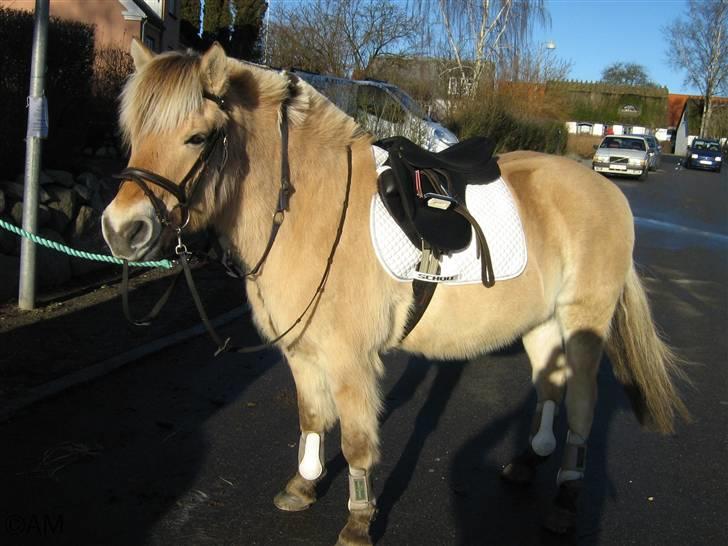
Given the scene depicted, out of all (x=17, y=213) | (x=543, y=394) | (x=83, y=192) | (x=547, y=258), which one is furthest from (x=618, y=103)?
(x=547, y=258)

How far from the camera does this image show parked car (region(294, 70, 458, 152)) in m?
11.4

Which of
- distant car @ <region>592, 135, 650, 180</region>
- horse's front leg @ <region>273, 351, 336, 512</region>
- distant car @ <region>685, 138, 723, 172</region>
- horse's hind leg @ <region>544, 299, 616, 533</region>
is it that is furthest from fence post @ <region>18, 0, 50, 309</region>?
distant car @ <region>685, 138, 723, 172</region>

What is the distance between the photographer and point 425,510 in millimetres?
3469

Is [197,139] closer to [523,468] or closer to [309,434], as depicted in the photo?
[309,434]

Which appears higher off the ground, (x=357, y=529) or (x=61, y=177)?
(x=61, y=177)

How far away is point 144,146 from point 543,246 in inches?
84.9

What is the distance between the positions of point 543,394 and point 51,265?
5165 millimetres

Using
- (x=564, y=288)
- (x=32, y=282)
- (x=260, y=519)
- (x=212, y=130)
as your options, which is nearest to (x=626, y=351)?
(x=564, y=288)

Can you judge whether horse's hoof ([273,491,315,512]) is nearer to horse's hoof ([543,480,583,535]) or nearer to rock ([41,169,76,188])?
horse's hoof ([543,480,583,535])

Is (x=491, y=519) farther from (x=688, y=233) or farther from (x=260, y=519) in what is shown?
(x=688, y=233)

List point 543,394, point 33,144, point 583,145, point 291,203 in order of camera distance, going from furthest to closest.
Answer: point 583,145 → point 33,144 → point 543,394 → point 291,203

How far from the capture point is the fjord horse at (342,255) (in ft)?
8.30

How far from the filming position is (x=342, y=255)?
117 inches

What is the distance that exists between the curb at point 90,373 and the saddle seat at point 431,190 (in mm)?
2782
